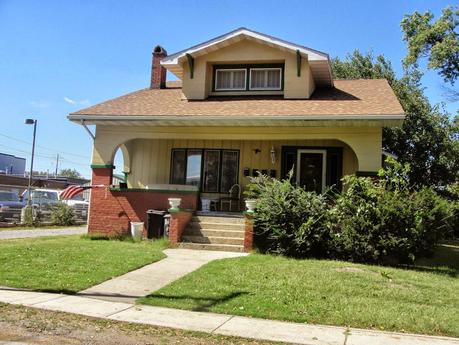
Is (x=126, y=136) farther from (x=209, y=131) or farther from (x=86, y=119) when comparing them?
(x=209, y=131)

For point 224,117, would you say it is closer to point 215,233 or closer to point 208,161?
point 208,161

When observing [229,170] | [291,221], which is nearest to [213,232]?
[291,221]

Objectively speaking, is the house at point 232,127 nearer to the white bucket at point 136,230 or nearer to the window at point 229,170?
the window at point 229,170

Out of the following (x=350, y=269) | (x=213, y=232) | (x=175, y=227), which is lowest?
(x=350, y=269)

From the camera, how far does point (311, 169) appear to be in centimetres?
1712

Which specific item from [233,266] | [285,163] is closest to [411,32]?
[285,163]

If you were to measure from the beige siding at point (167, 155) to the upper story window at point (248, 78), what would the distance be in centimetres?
203

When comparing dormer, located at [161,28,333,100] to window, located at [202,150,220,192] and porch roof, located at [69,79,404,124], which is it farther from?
window, located at [202,150,220,192]

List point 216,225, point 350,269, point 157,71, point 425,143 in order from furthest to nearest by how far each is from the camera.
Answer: point 425,143, point 157,71, point 216,225, point 350,269

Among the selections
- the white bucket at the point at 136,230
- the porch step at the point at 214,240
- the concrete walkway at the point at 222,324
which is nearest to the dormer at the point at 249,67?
the white bucket at the point at 136,230

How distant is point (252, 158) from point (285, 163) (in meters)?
1.26

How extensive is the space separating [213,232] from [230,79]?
6625mm

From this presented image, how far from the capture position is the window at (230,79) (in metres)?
18.3

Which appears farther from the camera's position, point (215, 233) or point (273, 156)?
point (273, 156)
